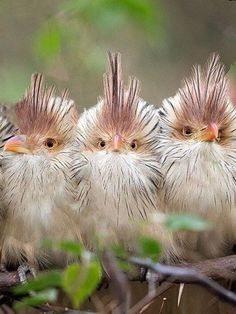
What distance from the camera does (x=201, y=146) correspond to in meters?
2.17

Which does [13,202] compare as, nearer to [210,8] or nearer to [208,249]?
[208,249]

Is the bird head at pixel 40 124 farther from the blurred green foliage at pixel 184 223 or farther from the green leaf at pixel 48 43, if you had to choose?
the blurred green foliage at pixel 184 223

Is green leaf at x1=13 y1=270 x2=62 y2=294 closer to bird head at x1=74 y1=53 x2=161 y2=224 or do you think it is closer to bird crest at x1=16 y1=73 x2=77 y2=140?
bird head at x1=74 y1=53 x2=161 y2=224

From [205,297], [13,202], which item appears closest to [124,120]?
[13,202]

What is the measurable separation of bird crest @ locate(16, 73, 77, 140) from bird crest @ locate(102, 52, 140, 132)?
143mm

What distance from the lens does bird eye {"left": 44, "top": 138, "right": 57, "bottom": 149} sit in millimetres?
2201

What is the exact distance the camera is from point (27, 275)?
84.5 inches

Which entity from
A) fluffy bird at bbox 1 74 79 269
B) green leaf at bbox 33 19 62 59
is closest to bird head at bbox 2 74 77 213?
fluffy bird at bbox 1 74 79 269

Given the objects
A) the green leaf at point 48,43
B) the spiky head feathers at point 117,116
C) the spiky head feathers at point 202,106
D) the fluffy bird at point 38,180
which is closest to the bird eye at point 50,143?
the fluffy bird at point 38,180

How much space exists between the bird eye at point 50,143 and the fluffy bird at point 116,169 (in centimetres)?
9

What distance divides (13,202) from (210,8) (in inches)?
42.5

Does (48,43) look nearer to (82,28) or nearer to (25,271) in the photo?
(82,28)

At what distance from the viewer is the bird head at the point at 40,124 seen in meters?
2.17

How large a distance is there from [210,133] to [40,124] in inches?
18.3
